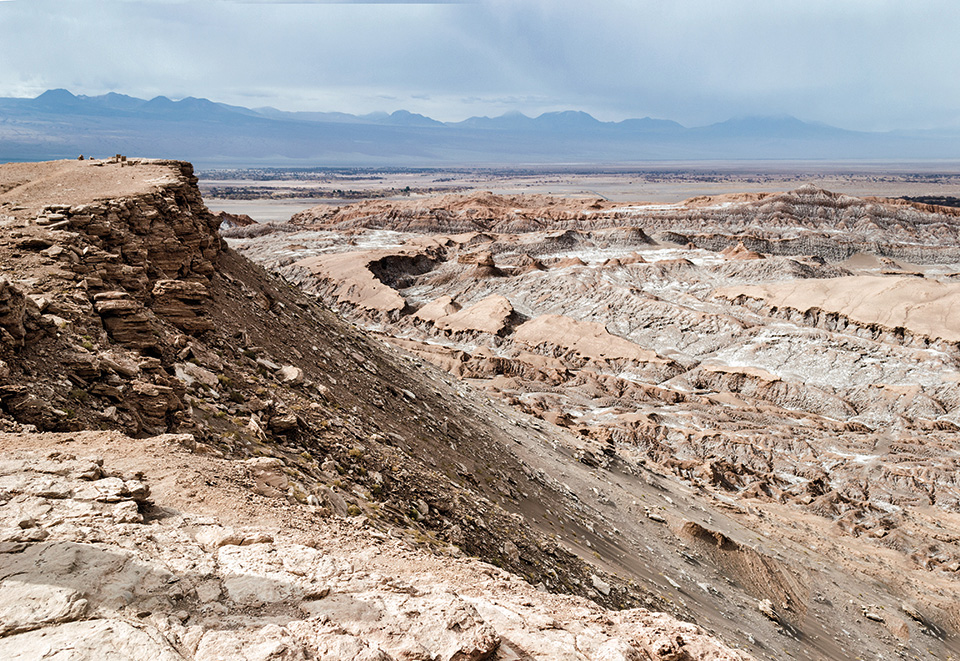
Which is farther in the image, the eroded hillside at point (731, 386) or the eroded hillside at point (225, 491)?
the eroded hillside at point (731, 386)

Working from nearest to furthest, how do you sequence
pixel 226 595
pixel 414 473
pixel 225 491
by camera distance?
1. pixel 226 595
2. pixel 225 491
3. pixel 414 473

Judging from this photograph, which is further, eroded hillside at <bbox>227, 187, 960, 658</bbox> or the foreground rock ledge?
eroded hillside at <bbox>227, 187, 960, 658</bbox>

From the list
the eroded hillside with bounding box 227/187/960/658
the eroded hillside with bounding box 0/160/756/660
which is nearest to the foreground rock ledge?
the eroded hillside with bounding box 0/160/756/660

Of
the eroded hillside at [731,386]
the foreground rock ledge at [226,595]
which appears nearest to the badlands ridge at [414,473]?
the foreground rock ledge at [226,595]

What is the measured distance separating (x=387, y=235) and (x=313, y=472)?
68.4m

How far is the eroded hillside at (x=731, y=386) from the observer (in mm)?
14234

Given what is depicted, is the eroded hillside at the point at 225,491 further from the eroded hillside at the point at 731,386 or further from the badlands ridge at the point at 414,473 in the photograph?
the eroded hillside at the point at 731,386

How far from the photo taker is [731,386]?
3322 cm

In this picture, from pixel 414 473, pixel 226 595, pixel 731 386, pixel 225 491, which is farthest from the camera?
pixel 731 386

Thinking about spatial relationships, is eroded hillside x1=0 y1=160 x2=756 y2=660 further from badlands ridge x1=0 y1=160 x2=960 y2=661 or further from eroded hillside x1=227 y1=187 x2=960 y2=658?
eroded hillside x1=227 y1=187 x2=960 y2=658

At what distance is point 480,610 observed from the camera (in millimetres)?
4418

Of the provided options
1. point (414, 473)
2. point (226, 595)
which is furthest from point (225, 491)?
point (414, 473)

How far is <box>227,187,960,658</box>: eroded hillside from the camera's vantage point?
14.2 meters

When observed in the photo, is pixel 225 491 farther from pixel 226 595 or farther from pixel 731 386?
pixel 731 386
